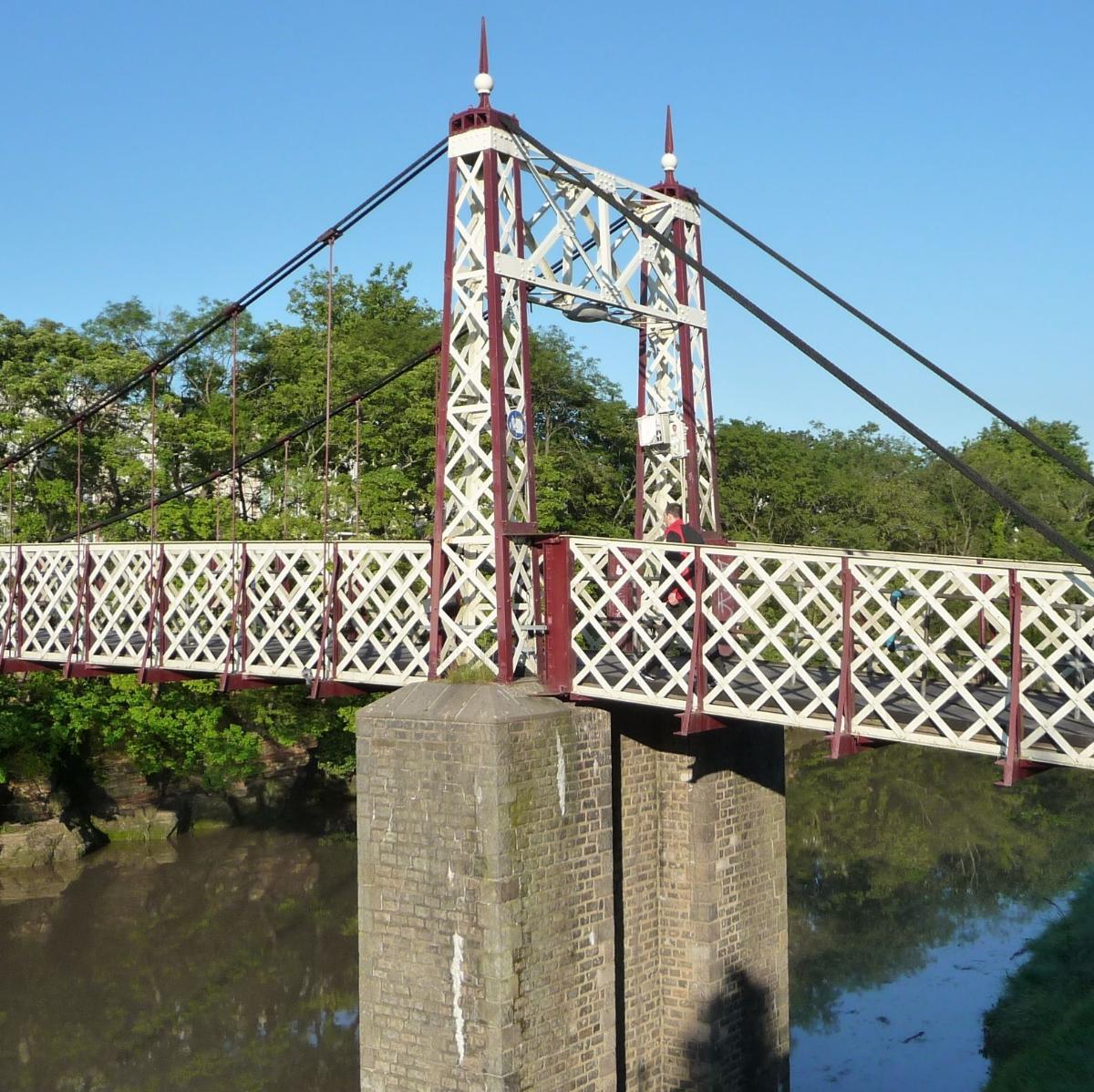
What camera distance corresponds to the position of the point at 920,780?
31.8 meters

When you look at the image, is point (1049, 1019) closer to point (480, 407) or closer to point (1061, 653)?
point (1061, 653)

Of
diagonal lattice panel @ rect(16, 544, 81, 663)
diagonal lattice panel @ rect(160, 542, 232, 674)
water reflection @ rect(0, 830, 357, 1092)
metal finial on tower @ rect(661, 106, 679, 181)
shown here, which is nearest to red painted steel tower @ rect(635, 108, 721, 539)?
metal finial on tower @ rect(661, 106, 679, 181)

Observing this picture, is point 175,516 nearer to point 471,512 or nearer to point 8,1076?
point 8,1076

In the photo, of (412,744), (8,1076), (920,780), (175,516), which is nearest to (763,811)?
(412,744)

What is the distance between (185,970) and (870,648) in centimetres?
1363

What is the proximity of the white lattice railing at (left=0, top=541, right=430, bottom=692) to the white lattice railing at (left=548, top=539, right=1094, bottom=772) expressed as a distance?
170 cm

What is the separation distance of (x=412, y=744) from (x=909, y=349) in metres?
4.83

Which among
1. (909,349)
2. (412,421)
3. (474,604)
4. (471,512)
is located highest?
(412,421)

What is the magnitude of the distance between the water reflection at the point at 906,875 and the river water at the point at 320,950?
0.05 meters

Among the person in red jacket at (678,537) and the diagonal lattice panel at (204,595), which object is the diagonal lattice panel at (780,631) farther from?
the diagonal lattice panel at (204,595)

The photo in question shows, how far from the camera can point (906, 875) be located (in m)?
23.2

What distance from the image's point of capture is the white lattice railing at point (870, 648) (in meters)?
8.19

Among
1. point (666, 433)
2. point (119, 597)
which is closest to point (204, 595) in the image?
point (119, 597)

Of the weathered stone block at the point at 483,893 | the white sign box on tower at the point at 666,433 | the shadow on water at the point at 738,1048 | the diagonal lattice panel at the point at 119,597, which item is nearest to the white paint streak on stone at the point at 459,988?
the weathered stone block at the point at 483,893
